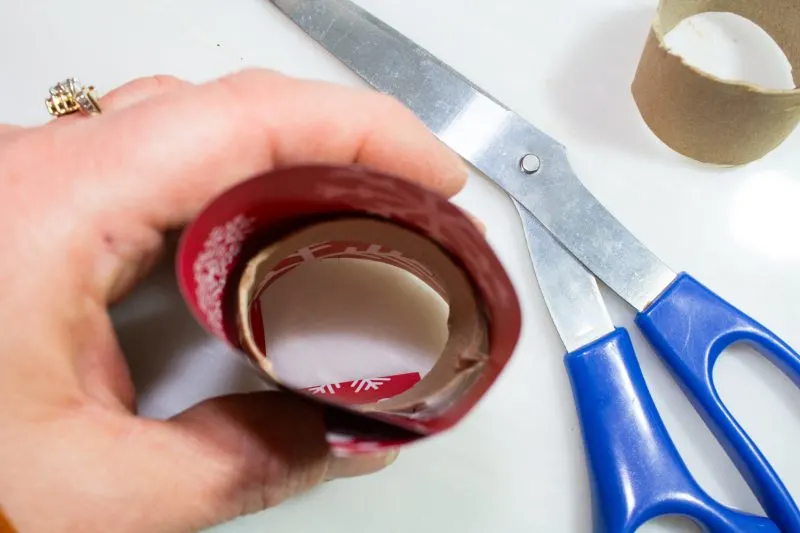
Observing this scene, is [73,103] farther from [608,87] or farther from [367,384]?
[608,87]

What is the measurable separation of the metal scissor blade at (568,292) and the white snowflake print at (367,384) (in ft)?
0.44

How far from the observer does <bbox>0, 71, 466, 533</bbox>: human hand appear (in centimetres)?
37

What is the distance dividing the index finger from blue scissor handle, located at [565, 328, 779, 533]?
0.20 m

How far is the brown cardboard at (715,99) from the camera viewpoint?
53 centimetres

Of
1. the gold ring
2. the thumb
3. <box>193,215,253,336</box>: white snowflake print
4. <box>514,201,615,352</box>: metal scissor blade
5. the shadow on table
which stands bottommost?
the thumb

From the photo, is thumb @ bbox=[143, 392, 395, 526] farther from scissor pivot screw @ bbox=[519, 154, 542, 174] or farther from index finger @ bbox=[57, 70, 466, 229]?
scissor pivot screw @ bbox=[519, 154, 542, 174]

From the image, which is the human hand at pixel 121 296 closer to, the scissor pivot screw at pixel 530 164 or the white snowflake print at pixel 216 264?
the white snowflake print at pixel 216 264

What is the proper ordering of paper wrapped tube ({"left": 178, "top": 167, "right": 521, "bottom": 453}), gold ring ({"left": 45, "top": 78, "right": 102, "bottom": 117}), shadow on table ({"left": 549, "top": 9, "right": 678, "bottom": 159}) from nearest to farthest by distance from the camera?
1. paper wrapped tube ({"left": 178, "top": 167, "right": 521, "bottom": 453})
2. gold ring ({"left": 45, "top": 78, "right": 102, "bottom": 117})
3. shadow on table ({"left": 549, "top": 9, "right": 678, "bottom": 159})

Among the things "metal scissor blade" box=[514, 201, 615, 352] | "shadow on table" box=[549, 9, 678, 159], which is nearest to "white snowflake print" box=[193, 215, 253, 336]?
"metal scissor blade" box=[514, 201, 615, 352]

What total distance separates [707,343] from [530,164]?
0.18 meters

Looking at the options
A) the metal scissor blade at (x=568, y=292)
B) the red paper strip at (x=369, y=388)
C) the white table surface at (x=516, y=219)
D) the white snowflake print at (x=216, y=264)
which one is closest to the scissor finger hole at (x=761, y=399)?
the white table surface at (x=516, y=219)

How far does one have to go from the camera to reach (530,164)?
0.58 m

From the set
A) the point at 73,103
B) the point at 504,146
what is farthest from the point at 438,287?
the point at 73,103

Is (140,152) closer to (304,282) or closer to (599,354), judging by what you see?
(304,282)
